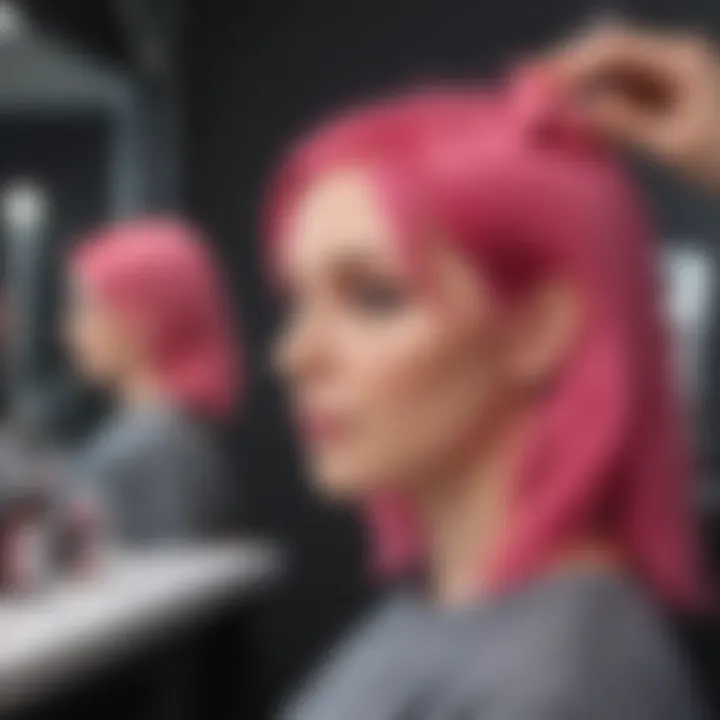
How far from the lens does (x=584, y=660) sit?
2.10 ft

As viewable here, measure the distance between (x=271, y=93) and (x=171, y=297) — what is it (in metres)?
0.13

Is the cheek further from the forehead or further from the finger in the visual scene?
the finger

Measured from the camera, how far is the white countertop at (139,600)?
81 cm

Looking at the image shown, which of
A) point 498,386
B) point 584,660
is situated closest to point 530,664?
point 584,660

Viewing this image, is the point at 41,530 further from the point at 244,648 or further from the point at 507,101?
the point at 507,101

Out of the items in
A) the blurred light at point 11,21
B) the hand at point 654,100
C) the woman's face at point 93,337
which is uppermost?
the blurred light at point 11,21

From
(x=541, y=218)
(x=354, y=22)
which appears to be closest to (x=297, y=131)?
(x=354, y=22)

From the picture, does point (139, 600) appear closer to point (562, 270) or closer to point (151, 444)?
point (151, 444)

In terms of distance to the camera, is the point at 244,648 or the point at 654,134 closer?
the point at 654,134

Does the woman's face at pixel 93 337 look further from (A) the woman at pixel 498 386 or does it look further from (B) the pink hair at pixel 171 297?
(A) the woman at pixel 498 386

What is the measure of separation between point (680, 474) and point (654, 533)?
0.14ft

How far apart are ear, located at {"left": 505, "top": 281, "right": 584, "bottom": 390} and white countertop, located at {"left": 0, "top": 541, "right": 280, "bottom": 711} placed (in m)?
0.22

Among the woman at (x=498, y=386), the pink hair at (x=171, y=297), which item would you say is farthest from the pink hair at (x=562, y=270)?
the pink hair at (x=171, y=297)

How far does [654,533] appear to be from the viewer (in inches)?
28.0
